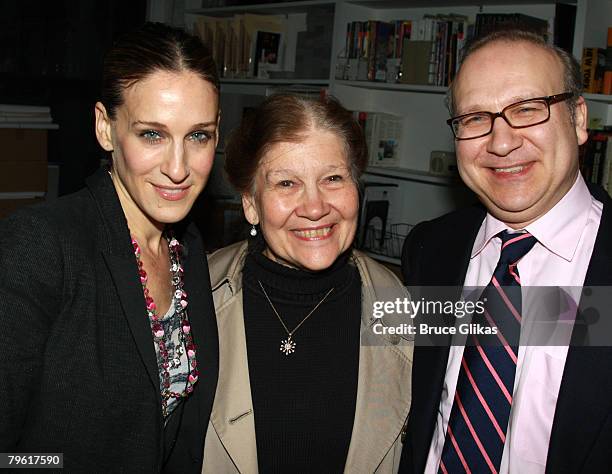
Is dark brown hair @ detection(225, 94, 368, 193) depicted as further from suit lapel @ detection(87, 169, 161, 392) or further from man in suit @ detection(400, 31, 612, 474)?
suit lapel @ detection(87, 169, 161, 392)

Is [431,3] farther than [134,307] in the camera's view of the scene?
Yes

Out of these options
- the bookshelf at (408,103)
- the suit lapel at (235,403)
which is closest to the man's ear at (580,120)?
the suit lapel at (235,403)

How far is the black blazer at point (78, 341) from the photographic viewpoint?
135cm

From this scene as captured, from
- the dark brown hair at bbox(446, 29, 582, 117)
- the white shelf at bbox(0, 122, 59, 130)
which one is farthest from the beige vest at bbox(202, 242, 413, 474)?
the white shelf at bbox(0, 122, 59, 130)

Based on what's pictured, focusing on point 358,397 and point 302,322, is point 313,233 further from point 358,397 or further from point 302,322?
point 358,397

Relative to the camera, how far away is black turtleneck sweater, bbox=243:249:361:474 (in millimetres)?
1866

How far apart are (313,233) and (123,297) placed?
0.64m

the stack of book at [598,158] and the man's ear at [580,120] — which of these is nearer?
the man's ear at [580,120]

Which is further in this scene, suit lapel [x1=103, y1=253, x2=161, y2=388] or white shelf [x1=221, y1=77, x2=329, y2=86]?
white shelf [x1=221, y1=77, x2=329, y2=86]

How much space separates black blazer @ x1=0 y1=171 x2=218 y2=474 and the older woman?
32 centimetres

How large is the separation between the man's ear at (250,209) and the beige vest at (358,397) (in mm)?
154

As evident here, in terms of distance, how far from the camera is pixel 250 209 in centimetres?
209

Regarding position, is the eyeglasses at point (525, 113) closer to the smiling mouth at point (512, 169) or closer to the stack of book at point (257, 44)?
the smiling mouth at point (512, 169)

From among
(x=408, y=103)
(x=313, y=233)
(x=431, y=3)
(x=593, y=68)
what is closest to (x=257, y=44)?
(x=408, y=103)
